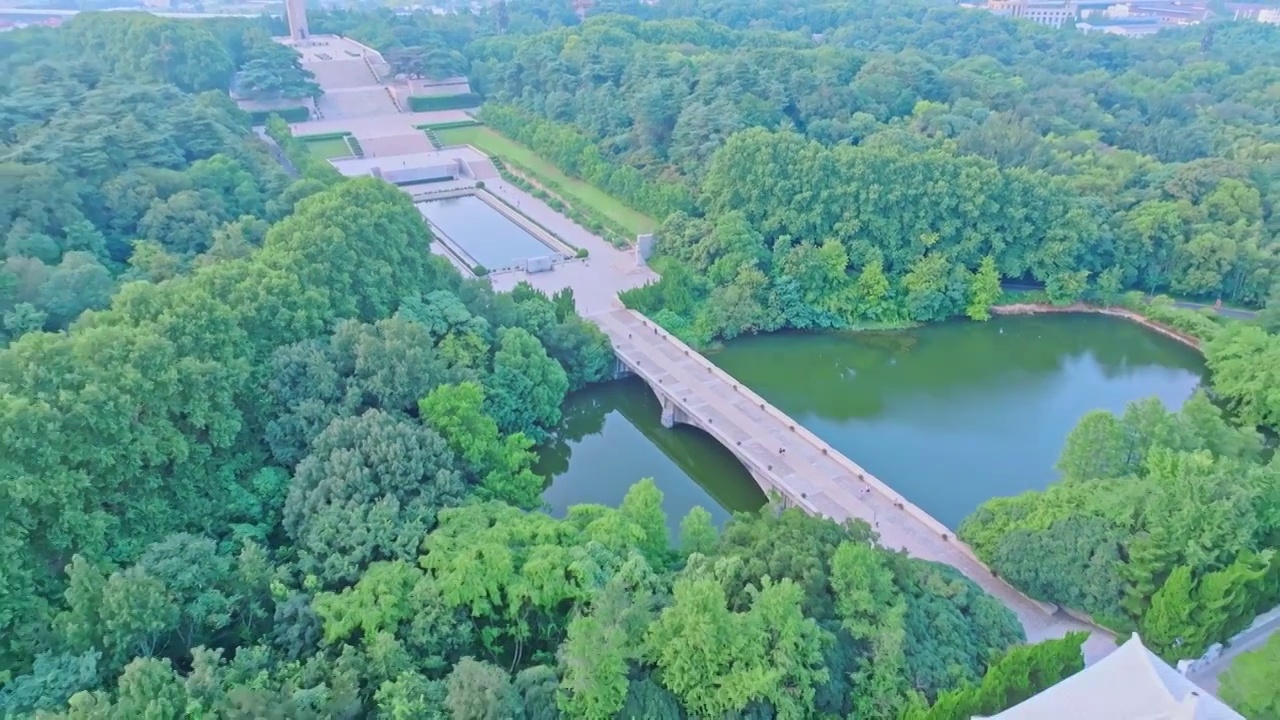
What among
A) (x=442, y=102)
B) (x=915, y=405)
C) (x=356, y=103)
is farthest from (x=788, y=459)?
(x=356, y=103)

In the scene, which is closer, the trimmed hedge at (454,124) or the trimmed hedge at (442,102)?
the trimmed hedge at (454,124)

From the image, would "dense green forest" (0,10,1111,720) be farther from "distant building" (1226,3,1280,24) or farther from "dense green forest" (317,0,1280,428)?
"distant building" (1226,3,1280,24)

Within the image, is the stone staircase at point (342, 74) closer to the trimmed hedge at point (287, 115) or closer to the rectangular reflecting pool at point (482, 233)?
the trimmed hedge at point (287, 115)

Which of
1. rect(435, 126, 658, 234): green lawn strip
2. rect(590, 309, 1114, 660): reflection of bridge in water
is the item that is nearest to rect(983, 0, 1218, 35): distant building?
rect(435, 126, 658, 234): green lawn strip

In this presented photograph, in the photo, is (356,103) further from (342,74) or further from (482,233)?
(482,233)

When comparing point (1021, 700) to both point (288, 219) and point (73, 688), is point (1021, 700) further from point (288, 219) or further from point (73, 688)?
point (288, 219)

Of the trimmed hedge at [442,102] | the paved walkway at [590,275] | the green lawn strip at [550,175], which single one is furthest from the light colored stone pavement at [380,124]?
the paved walkway at [590,275]

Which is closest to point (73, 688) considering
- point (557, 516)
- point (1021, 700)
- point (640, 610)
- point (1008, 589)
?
point (640, 610)
